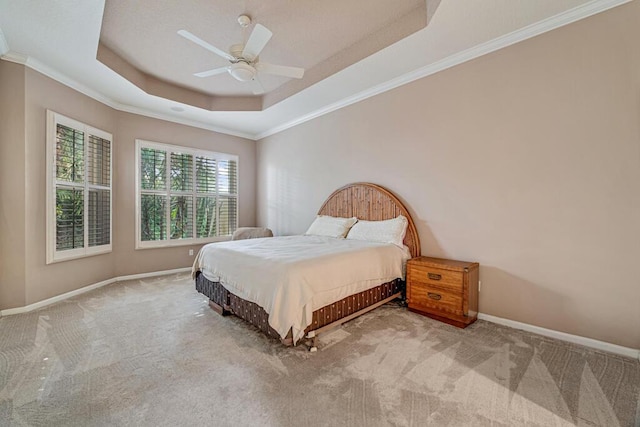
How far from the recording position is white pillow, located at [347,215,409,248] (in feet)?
10.9

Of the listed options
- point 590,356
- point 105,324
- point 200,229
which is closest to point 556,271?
point 590,356

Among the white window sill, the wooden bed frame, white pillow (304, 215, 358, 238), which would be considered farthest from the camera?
the white window sill

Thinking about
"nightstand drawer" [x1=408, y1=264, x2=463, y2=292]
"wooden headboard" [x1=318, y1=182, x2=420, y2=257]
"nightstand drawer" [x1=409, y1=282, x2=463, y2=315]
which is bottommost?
"nightstand drawer" [x1=409, y1=282, x2=463, y2=315]

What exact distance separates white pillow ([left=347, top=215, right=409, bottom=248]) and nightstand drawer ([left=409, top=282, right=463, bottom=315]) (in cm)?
58

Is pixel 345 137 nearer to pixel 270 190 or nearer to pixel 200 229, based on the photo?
pixel 270 190

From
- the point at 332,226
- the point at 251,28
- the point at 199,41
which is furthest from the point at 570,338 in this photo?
the point at 251,28

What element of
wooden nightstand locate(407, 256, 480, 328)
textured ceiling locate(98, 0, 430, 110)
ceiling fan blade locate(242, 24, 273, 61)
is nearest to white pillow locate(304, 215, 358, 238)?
wooden nightstand locate(407, 256, 480, 328)

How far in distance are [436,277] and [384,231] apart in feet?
2.81

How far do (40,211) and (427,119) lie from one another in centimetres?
484

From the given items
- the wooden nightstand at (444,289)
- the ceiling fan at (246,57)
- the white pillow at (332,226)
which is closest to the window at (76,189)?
the ceiling fan at (246,57)

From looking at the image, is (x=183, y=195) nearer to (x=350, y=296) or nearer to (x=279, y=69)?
(x=279, y=69)

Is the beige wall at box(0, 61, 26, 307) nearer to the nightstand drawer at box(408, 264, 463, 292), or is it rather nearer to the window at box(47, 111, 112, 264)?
the window at box(47, 111, 112, 264)

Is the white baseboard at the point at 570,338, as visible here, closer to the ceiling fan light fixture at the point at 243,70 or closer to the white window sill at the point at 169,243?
the ceiling fan light fixture at the point at 243,70

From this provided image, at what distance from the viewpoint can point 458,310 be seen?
104 inches
